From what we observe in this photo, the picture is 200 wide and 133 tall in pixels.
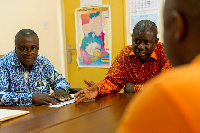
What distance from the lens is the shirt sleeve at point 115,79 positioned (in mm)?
2170

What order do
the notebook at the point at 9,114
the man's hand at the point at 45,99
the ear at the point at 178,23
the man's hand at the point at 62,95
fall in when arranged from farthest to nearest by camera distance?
the man's hand at the point at 62,95 < the man's hand at the point at 45,99 < the notebook at the point at 9,114 < the ear at the point at 178,23

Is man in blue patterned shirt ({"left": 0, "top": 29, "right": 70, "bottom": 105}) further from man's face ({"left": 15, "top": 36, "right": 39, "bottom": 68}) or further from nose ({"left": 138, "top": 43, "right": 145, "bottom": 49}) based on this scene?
nose ({"left": 138, "top": 43, "right": 145, "bottom": 49})

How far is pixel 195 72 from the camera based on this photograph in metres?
0.39

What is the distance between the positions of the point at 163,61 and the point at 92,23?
5.59 feet

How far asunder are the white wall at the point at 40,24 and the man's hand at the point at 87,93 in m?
1.78

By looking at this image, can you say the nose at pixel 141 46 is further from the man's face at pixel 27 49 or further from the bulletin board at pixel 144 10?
the bulletin board at pixel 144 10

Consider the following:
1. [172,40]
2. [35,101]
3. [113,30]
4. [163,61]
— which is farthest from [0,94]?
[113,30]

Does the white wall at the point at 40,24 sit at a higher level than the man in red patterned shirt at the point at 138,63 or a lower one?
higher

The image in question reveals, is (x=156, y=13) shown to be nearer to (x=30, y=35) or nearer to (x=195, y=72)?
(x=30, y=35)

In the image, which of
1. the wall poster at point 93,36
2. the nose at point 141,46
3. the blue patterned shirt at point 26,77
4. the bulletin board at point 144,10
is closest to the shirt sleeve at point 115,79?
the nose at point 141,46

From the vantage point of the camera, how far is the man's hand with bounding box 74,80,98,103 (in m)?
1.86

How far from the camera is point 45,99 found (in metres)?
1.83

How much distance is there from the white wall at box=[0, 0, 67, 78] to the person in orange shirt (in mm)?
3179

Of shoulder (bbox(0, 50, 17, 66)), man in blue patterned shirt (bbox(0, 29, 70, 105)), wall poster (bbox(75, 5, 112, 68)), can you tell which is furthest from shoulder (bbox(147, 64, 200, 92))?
wall poster (bbox(75, 5, 112, 68))
